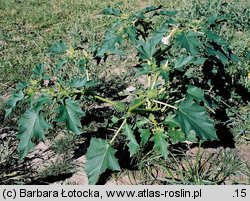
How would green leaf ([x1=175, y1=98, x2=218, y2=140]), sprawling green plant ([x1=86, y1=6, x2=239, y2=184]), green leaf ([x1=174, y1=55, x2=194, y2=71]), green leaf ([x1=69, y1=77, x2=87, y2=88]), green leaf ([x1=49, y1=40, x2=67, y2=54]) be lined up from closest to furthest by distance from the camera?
green leaf ([x1=175, y1=98, x2=218, y2=140]), sprawling green plant ([x1=86, y1=6, x2=239, y2=184]), green leaf ([x1=69, y1=77, x2=87, y2=88]), green leaf ([x1=174, y1=55, x2=194, y2=71]), green leaf ([x1=49, y1=40, x2=67, y2=54])

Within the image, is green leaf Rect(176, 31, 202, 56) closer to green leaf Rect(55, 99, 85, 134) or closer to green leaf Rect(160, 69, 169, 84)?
green leaf Rect(160, 69, 169, 84)

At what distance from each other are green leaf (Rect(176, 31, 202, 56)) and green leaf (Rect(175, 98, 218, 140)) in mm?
332

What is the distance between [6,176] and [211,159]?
1385 mm

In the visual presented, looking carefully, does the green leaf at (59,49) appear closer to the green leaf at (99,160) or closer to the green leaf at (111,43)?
the green leaf at (111,43)

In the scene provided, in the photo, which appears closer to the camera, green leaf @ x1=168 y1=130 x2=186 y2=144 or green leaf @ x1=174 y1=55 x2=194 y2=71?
green leaf @ x1=168 y1=130 x2=186 y2=144

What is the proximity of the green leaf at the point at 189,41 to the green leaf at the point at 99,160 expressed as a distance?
73cm

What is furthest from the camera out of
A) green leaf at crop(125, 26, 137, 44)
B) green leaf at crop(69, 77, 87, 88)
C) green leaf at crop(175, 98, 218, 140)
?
green leaf at crop(125, 26, 137, 44)

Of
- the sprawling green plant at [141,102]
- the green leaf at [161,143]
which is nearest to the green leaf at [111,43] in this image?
the sprawling green plant at [141,102]

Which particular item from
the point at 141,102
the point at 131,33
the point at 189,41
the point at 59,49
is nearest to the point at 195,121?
the point at 141,102

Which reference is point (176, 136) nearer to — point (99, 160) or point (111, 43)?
point (99, 160)

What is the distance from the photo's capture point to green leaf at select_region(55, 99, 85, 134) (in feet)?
7.04

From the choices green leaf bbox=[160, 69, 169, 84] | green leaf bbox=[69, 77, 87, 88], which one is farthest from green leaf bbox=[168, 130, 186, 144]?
green leaf bbox=[69, 77, 87, 88]

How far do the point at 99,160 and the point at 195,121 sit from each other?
0.58 m

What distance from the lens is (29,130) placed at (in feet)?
7.48
